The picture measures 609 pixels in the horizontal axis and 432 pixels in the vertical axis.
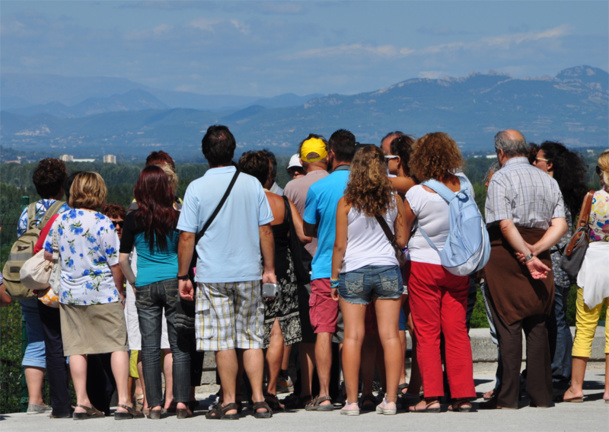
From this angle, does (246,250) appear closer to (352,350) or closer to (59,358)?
(352,350)

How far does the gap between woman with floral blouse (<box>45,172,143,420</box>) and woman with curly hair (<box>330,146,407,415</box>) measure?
1.62 metres

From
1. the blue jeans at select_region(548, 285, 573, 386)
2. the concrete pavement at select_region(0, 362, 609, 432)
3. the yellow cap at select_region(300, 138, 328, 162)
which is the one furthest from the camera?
the blue jeans at select_region(548, 285, 573, 386)

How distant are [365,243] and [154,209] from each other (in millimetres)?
1531

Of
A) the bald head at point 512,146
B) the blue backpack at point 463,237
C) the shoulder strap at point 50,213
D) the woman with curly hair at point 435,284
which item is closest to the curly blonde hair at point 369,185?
the woman with curly hair at point 435,284

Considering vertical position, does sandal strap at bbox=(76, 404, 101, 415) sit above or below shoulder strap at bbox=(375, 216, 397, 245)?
below

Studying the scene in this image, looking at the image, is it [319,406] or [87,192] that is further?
[319,406]

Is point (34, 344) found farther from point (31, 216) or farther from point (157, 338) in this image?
point (157, 338)

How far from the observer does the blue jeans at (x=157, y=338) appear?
585cm

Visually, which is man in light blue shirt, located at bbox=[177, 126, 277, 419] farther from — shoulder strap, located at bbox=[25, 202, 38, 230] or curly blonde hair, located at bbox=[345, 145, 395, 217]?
shoulder strap, located at bbox=[25, 202, 38, 230]

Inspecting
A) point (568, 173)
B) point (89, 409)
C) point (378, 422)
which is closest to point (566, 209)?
point (568, 173)

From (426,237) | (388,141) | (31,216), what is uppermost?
(388,141)

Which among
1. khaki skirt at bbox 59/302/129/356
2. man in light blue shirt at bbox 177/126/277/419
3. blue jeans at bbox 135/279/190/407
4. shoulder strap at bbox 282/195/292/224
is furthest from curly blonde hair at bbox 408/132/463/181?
khaki skirt at bbox 59/302/129/356

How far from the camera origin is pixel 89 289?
5.88 meters

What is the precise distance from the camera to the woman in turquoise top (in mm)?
5820
